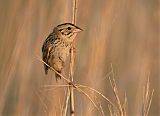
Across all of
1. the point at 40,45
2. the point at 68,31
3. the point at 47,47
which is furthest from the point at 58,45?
the point at 40,45

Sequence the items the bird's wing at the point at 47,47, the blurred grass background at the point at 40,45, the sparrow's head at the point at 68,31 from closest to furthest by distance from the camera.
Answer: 1. the sparrow's head at the point at 68,31
2. the blurred grass background at the point at 40,45
3. the bird's wing at the point at 47,47

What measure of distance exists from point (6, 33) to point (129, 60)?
170cm

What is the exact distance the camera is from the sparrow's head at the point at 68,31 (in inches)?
168

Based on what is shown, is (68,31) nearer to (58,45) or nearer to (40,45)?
(58,45)

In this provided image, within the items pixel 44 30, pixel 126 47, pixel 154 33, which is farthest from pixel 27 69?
pixel 126 47

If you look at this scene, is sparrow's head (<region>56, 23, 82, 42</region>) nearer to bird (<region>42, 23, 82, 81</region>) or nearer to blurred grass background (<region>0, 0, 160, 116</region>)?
bird (<region>42, 23, 82, 81</region>)

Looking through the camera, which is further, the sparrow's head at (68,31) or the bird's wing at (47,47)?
the bird's wing at (47,47)

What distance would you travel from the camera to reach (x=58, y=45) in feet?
14.9

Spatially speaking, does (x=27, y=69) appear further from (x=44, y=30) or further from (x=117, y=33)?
(x=117, y=33)

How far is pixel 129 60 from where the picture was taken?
608cm

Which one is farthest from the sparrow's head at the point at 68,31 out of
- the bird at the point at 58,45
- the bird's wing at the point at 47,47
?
the bird's wing at the point at 47,47

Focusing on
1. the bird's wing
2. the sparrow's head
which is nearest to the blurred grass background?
the bird's wing

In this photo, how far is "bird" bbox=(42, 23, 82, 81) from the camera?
171 inches

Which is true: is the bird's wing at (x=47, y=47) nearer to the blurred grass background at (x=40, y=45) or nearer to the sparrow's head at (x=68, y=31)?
the blurred grass background at (x=40, y=45)
